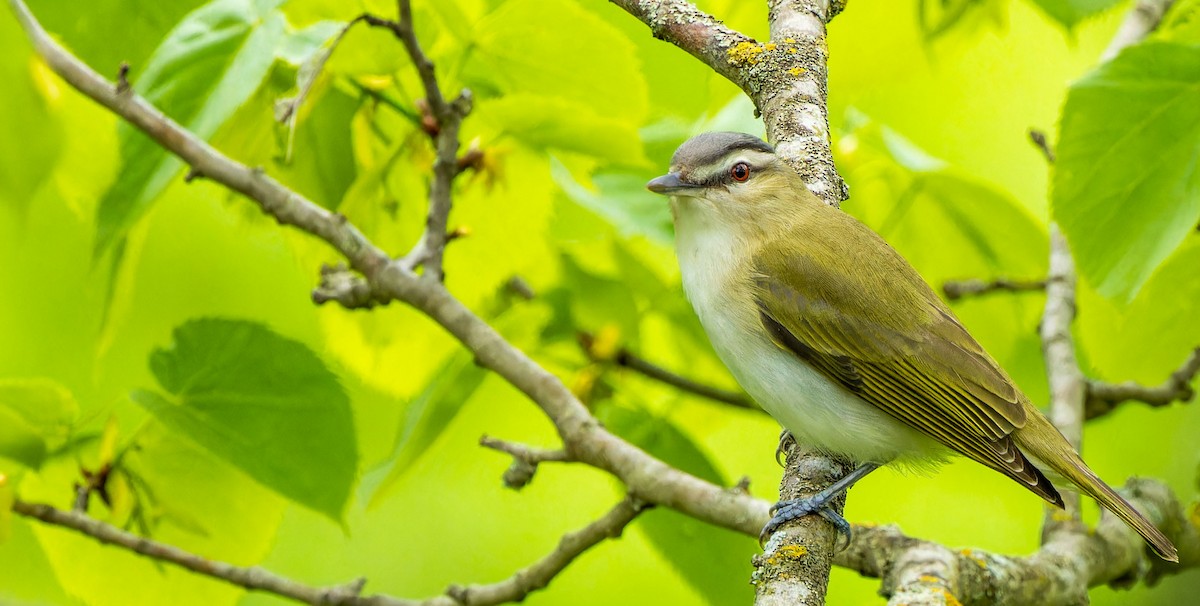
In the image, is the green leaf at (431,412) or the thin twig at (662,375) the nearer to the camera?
the green leaf at (431,412)

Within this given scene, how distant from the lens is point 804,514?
7.75ft

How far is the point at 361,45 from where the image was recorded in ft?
8.09

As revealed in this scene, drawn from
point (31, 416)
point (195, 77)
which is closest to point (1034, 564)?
point (195, 77)

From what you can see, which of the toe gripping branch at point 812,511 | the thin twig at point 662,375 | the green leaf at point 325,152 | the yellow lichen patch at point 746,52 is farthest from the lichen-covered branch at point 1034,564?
the green leaf at point 325,152

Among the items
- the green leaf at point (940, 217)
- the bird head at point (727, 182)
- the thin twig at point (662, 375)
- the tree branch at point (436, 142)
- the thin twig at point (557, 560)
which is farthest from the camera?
the thin twig at point (662, 375)

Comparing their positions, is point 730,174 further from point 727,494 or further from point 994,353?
point 994,353

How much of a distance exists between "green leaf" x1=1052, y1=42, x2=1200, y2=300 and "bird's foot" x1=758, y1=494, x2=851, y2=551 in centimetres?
71

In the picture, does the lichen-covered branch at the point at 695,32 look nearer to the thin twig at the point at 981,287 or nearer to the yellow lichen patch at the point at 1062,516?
the thin twig at the point at 981,287

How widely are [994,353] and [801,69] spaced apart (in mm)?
1299

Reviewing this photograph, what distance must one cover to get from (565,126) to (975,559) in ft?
4.20

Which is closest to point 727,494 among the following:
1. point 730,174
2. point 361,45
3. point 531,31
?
point 730,174

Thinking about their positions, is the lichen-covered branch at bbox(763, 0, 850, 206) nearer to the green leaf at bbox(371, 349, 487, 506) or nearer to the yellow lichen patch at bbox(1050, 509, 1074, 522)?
the green leaf at bbox(371, 349, 487, 506)

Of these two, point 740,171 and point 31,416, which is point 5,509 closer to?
point 31,416

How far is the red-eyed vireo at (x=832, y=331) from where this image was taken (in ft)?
9.16
